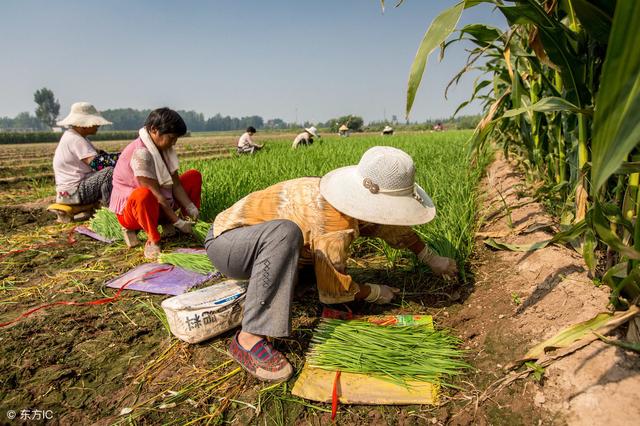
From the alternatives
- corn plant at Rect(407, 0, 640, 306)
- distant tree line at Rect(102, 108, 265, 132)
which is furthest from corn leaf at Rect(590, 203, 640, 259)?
distant tree line at Rect(102, 108, 265, 132)

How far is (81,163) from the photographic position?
3500 millimetres

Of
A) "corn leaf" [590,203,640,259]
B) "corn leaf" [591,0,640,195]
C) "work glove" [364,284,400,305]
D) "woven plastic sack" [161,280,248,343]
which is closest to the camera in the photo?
"corn leaf" [591,0,640,195]

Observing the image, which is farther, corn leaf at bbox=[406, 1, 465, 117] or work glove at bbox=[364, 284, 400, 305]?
work glove at bbox=[364, 284, 400, 305]

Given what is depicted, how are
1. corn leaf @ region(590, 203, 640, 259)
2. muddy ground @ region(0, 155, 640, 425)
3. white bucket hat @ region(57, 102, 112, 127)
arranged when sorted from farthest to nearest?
white bucket hat @ region(57, 102, 112, 127), muddy ground @ region(0, 155, 640, 425), corn leaf @ region(590, 203, 640, 259)

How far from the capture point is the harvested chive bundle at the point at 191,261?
228cm

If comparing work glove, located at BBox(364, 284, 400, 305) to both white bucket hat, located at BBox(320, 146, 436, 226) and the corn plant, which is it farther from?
the corn plant

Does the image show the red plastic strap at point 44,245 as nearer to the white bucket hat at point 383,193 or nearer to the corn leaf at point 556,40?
the white bucket hat at point 383,193

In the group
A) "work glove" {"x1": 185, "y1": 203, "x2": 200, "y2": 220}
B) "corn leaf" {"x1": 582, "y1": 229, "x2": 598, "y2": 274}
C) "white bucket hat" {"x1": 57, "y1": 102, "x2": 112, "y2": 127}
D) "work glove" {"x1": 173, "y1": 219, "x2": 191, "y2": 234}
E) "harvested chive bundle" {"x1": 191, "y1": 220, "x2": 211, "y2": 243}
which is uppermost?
"white bucket hat" {"x1": 57, "y1": 102, "x2": 112, "y2": 127}

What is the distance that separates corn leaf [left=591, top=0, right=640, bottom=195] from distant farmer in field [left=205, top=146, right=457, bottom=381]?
2.52 feet

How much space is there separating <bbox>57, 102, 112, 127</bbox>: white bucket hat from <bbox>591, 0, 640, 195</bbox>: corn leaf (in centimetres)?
359

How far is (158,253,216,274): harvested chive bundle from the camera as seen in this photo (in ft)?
7.49

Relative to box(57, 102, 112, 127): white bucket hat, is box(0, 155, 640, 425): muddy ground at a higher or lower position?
lower

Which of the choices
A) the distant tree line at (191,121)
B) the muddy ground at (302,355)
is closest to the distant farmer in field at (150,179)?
the muddy ground at (302,355)

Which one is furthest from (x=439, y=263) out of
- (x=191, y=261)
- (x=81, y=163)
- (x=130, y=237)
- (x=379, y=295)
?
(x=81, y=163)
